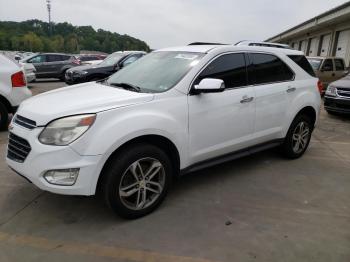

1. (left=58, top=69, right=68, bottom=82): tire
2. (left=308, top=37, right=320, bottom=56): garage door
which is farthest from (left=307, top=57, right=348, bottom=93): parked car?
(left=308, top=37, right=320, bottom=56): garage door

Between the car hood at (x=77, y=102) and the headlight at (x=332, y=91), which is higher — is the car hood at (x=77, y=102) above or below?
above

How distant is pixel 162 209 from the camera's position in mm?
3551

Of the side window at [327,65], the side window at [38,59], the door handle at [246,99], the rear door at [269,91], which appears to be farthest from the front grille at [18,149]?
the side window at [38,59]

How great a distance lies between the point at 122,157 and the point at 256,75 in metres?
2.23

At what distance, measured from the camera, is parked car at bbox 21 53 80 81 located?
58.6 feet

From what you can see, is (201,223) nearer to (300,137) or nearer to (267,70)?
(267,70)

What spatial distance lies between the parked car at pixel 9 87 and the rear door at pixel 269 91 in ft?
15.3

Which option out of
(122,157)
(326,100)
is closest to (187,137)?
(122,157)

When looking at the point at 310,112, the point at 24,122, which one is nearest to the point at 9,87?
the point at 24,122

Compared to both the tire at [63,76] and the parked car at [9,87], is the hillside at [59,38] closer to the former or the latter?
the tire at [63,76]

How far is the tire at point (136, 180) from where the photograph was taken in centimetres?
304

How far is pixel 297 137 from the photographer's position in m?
5.14

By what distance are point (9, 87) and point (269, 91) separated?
492 centimetres

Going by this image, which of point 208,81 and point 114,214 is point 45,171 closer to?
point 114,214
